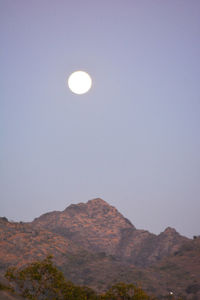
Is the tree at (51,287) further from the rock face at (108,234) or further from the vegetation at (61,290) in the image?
the rock face at (108,234)

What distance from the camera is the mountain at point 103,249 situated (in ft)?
208

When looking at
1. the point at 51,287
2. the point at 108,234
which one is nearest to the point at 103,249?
the point at 108,234

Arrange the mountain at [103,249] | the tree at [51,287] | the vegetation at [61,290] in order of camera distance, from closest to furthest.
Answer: the vegetation at [61,290], the tree at [51,287], the mountain at [103,249]

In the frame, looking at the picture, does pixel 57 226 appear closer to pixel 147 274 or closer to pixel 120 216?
pixel 120 216

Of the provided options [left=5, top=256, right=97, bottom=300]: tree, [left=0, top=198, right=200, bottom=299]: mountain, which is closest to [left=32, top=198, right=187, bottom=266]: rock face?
[left=0, top=198, right=200, bottom=299]: mountain

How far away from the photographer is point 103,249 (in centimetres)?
10450

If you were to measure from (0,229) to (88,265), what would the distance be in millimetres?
30427

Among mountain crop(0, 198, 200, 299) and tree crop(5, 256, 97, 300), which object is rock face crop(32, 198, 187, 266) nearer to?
mountain crop(0, 198, 200, 299)

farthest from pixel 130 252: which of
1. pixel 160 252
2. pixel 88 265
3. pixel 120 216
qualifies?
pixel 88 265

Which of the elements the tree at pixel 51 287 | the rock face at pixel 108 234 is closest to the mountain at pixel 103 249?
the rock face at pixel 108 234

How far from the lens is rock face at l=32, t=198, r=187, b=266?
333ft

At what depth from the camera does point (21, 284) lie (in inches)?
803

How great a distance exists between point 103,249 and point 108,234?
10.1 m

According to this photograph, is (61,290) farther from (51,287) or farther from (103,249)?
(103,249)
